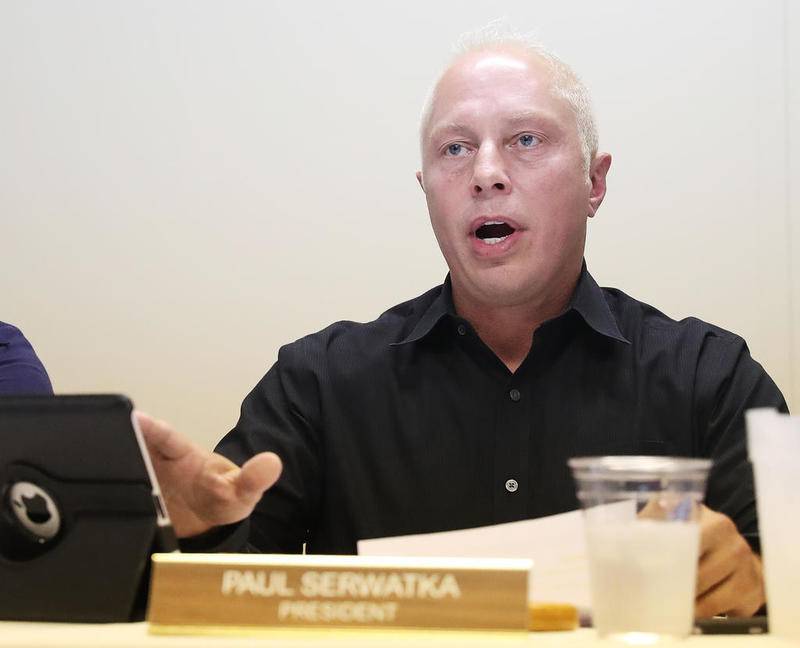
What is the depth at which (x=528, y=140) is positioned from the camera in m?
1.48

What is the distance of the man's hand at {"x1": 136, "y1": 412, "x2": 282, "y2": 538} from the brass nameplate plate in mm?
187

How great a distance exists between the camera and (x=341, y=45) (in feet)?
7.22

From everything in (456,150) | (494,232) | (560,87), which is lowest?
(494,232)

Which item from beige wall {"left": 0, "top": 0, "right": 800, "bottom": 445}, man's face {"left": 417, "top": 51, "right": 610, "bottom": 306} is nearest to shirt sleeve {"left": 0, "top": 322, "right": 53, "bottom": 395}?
beige wall {"left": 0, "top": 0, "right": 800, "bottom": 445}

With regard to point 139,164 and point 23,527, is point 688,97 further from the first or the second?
point 23,527

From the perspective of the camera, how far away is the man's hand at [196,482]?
0.84 meters

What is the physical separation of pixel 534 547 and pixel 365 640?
25 centimetres

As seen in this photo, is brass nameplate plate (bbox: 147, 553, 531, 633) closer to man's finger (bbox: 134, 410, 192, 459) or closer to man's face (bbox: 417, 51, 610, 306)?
man's finger (bbox: 134, 410, 192, 459)

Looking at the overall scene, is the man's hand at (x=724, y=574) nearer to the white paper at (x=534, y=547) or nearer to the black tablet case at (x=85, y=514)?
the white paper at (x=534, y=547)

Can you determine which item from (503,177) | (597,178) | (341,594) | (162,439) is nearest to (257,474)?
(162,439)

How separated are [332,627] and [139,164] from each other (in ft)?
5.86

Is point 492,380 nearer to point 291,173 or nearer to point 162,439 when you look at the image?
point 162,439

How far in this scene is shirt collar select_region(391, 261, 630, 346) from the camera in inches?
59.0

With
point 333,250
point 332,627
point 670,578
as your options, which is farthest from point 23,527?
point 333,250
